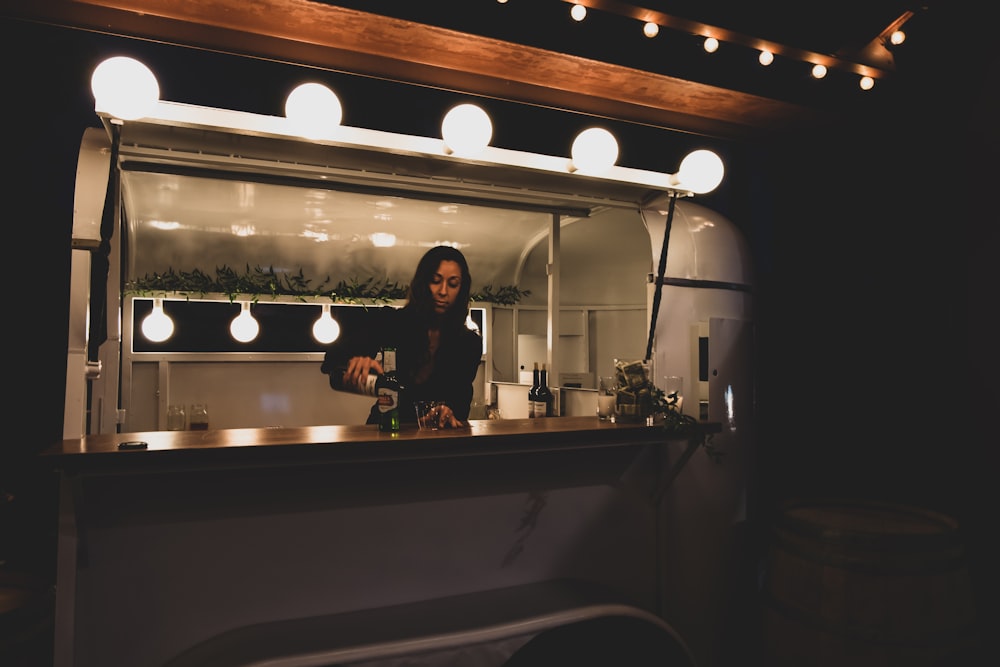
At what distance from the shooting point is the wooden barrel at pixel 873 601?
7.16 feet

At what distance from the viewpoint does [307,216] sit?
4.58 metres

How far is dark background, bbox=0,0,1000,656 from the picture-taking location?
285 cm

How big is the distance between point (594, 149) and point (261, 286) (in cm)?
350

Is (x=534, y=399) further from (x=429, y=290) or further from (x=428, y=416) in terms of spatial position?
(x=428, y=416)

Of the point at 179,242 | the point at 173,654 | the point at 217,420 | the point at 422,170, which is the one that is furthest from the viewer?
the point at 217,420

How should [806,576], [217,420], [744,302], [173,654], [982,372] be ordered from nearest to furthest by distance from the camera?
[173,654], [806,576], [982,372], [744,302], [217,420]

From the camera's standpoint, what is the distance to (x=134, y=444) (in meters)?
1.94

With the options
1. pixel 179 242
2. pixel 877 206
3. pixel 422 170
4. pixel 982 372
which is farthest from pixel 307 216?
pixel 982 372

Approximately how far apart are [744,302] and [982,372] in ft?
3.97

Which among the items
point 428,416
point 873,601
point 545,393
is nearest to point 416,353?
point 428,416

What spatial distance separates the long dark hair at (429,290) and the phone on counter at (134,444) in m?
1.52

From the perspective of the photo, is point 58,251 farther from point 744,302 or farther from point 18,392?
point 744,302

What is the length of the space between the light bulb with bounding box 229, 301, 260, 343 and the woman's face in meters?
2.56

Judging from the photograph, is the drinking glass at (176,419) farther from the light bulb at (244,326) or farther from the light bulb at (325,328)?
the light bulb at (325,328)
